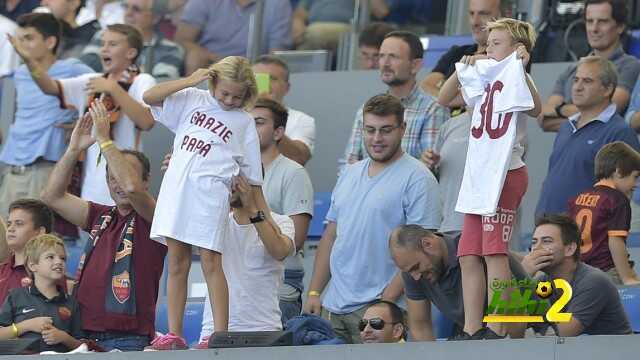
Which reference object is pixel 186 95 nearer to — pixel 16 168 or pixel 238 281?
pixel 238 281

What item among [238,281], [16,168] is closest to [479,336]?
[238,281]

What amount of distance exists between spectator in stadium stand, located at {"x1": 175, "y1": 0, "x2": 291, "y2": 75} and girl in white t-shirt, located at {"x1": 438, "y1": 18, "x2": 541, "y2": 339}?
4530mm

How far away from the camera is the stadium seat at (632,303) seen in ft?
27.0

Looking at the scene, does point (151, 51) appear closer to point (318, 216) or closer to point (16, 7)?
A: point (16, 7)

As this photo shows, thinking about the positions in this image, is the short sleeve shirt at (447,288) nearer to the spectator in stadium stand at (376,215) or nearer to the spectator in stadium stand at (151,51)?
the spectator in stadium stand at (376,215)

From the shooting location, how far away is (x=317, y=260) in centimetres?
878

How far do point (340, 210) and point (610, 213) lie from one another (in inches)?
53.9

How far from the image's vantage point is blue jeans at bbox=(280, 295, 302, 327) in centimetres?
853

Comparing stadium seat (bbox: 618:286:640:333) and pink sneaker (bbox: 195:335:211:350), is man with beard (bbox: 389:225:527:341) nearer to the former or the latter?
stadium seat (bbox: 618:286:640:333)

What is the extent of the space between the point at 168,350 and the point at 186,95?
1400 millimetres

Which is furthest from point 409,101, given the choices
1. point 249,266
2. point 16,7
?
point 16,7

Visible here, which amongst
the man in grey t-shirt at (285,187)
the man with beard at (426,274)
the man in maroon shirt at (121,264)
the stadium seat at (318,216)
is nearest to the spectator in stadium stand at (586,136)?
the man in grey t-shirt at (285,187)

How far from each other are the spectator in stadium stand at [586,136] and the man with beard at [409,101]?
70 centimetres

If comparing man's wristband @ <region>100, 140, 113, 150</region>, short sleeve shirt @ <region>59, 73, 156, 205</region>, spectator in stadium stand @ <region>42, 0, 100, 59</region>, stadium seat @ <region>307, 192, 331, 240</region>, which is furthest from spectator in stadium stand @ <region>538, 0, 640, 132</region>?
spectator in stadium stand @ <region>42, 0, 100, 59</region>
